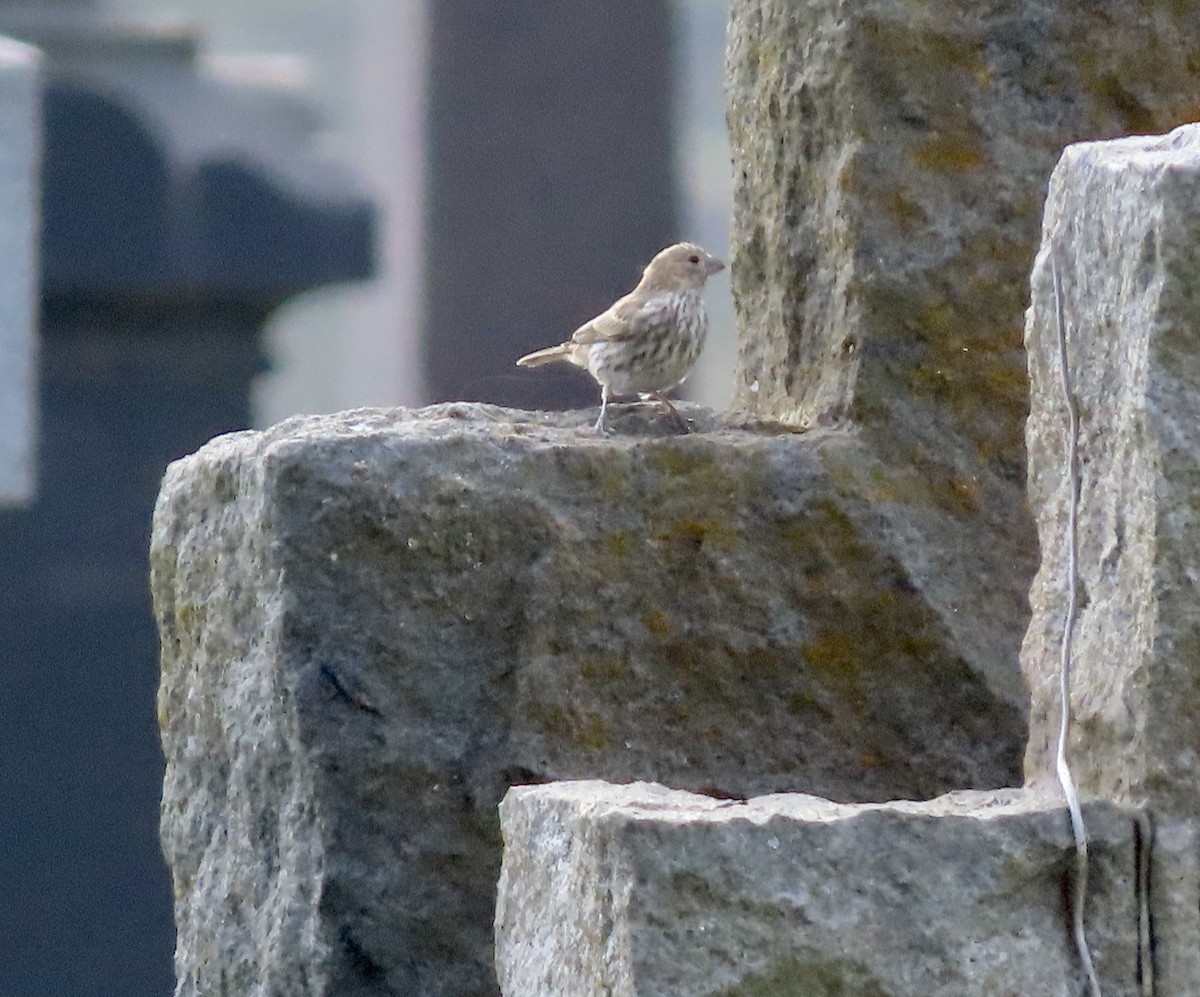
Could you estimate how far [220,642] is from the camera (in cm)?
374

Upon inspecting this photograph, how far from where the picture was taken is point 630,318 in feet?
15.7

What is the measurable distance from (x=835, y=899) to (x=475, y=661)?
0.97 m

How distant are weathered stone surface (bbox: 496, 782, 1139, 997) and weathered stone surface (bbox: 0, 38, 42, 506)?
3789 millimetres

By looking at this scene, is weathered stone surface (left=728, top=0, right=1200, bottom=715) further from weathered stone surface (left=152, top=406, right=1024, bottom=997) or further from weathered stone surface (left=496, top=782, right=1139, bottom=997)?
weathered stone surface (left=496, top=782, right=1139, bottom=997)

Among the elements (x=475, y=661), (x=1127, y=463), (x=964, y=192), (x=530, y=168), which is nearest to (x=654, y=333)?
(x=964, y=192)

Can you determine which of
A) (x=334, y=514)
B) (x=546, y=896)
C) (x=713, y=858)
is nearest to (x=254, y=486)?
(x=334, y=514)

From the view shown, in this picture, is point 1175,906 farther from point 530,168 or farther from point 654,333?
point 530,168

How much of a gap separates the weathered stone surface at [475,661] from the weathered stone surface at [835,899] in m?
0.74

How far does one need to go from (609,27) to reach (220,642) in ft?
33.7

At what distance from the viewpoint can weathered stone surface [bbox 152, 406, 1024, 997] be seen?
11.5 feet

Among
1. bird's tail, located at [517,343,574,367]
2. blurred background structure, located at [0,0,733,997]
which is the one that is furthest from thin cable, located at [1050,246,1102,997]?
blurred background structure, located at [0,0,733,997]

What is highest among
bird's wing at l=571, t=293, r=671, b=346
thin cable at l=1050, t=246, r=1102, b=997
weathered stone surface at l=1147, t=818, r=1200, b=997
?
bird's wing at l=571, t=293, r=671, b=346

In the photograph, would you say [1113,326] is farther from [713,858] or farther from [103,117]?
[103,117]

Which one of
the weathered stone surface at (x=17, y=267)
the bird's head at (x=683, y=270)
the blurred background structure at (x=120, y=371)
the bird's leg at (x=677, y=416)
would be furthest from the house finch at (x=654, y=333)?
the blurred background structure at (x=120, y=371)
